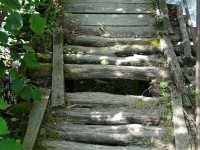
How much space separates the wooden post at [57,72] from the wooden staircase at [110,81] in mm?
93

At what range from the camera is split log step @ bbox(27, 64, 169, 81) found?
5.35 meters

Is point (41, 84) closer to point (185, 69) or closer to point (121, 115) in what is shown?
point (121, 115)

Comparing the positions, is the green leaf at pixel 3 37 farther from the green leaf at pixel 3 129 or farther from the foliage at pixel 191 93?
the foliage at pixel 191 93

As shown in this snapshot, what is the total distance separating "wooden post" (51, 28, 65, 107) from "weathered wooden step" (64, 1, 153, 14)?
1.35 metres

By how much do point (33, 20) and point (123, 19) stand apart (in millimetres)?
3975

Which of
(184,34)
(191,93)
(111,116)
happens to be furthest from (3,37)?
(184,34)

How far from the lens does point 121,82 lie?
5898 millimetres

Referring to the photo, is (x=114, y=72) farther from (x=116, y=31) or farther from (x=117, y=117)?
(x=116, y=31)

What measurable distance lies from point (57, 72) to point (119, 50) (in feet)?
3.47

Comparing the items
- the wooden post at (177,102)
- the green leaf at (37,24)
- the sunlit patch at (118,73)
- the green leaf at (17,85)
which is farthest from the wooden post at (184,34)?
the green leaf at (37,24)

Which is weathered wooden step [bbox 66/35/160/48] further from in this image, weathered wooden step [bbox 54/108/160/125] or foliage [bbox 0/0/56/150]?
weathered wooden step [bbox 54/108/160/125]

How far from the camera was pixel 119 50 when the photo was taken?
5949 mm

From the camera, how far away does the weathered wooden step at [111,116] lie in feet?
15.3

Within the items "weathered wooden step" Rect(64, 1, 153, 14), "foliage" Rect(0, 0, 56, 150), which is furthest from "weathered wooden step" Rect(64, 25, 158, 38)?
"foliage" Rect(0, 0, 56, 150)
